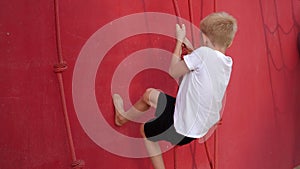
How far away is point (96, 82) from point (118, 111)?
138mm

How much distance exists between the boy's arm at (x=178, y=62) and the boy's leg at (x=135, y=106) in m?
0.10

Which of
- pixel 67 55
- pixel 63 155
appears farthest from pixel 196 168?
pixel 67 55

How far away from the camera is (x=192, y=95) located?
137cm

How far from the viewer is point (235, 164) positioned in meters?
2.08

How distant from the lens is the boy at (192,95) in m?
1.36

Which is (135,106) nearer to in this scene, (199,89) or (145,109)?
(145,109)

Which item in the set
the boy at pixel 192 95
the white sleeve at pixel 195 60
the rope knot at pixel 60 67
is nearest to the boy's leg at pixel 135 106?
the boy at pixel 192 95

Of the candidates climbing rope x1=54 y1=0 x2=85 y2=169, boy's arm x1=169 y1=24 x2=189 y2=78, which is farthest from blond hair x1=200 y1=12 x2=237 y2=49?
climbing rope x1=54 y1=0 x2=85 y2=169

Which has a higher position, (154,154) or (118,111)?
(118,111)

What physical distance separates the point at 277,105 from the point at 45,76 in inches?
67.8

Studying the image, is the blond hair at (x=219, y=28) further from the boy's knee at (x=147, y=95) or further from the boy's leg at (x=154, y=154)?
the boy's leg at (x=154, y=154)

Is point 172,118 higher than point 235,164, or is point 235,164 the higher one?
point 172,118

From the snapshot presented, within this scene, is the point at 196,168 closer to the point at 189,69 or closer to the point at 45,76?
the point at 189,69

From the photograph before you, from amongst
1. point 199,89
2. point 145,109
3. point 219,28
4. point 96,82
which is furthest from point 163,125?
point 219,28
